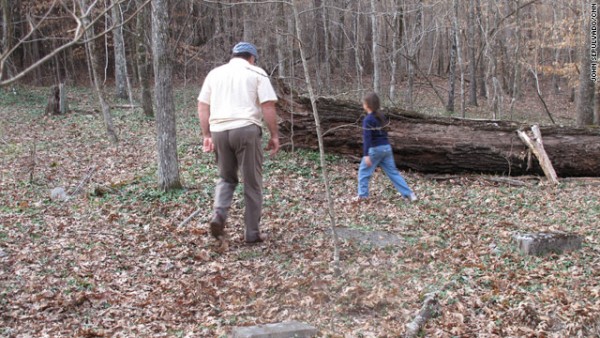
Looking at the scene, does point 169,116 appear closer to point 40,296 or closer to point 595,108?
point 40,296

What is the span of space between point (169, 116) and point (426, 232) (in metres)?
3.98

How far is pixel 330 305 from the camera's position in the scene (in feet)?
17.1

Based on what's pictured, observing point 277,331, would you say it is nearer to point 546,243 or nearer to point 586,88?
point 546,243

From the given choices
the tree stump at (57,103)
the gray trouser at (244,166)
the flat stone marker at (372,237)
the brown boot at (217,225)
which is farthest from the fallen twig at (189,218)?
the tree stump at (57,103)

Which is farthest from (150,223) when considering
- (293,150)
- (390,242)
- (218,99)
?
(293,150)

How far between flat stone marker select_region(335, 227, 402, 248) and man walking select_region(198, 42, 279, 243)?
1226mm

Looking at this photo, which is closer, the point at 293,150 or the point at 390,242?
the point at 390,242

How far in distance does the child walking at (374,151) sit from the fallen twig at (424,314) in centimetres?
370

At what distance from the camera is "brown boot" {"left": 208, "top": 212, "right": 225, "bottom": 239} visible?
6.48m

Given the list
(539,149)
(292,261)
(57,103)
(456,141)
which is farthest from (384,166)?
(57,103)

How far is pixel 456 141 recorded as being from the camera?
35.6 feet

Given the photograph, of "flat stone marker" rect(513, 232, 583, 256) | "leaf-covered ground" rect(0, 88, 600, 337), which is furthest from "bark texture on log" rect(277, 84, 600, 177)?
"flat stone marker" rect(513, 232, 583, 256)

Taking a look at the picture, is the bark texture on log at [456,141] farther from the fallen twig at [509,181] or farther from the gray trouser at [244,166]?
the gray trouser at [244,166]

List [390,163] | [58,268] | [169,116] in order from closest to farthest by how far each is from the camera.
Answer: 1. [58,268]
2. [169,116]
3. [390,163]
